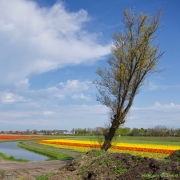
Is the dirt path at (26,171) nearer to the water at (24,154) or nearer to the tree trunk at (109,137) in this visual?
the tree trunk at (109,137)

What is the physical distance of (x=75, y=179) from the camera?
10742 millimetres

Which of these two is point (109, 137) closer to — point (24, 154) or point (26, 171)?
point (26, 171)

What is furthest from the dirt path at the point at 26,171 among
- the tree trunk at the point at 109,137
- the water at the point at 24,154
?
the water at the point at 24,154

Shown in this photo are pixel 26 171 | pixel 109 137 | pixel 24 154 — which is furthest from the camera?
pixel 24 154

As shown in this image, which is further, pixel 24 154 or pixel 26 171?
pixel 24 154

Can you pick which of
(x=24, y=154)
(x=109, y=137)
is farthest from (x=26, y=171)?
(x=24, y=154)

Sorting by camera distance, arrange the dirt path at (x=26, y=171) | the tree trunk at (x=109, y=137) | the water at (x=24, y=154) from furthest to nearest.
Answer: the water at (x=24, y=154)
the tree trunk at (x=109, y=137)
the dirt path at (x=26, y=171)

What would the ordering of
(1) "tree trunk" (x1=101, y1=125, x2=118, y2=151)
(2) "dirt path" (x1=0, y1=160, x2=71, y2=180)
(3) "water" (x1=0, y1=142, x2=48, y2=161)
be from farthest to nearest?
(3) "water" (x1=0, y1=142, x2=48, y2=161) → (1) "tree trunk" (x1=101, y1=125, x2=118, y2=151) → (2) "dirt path" (x1=0, y1=160, x2=71, y2=180)

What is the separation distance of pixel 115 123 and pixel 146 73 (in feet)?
15.2

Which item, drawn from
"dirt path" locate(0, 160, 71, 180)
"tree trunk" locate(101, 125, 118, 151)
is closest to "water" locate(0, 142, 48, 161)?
"tree trunk" locate(101, 125, 118, 151)

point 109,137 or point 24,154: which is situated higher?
point 109,137

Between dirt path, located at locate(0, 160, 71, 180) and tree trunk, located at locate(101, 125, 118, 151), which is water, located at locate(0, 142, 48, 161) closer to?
tree trunk, located at locate(101, 125, 118, 151)

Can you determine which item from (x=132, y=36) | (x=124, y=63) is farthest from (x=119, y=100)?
(x=132, y=36)

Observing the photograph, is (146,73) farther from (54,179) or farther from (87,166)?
(54,179)
